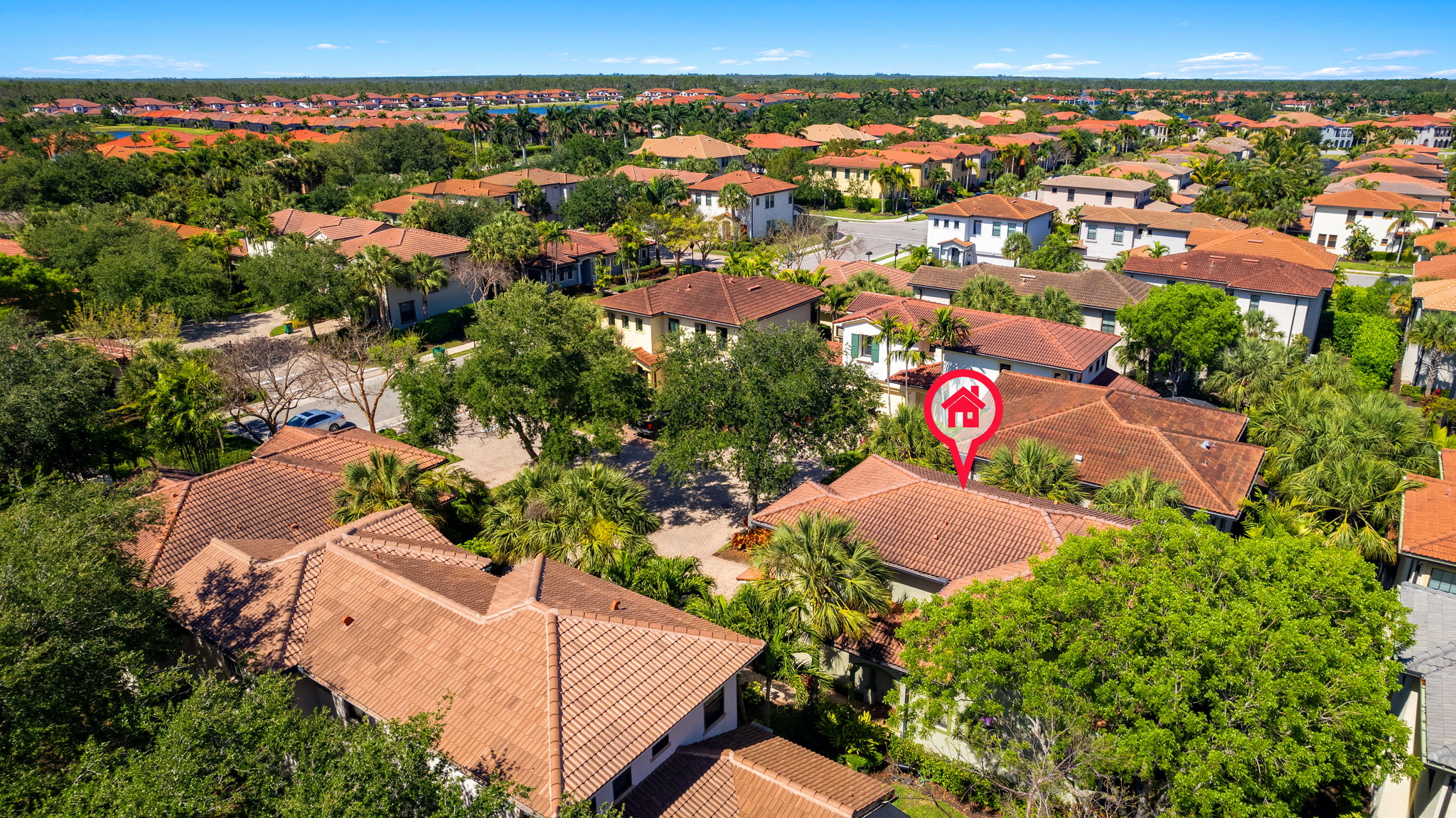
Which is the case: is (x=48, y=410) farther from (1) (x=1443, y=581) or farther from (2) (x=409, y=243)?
(1) (x=1443, y=581)

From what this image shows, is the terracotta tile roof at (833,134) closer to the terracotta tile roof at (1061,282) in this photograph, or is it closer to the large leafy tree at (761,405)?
the terracotta tile roof at (1061,282)

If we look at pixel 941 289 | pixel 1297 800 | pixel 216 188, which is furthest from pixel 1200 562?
pixel 216 188

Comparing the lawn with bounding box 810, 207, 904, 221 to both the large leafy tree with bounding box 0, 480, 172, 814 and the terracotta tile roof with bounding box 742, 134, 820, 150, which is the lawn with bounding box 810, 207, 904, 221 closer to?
the terracotta tile roof with bounding box 742, 134, 820, 150

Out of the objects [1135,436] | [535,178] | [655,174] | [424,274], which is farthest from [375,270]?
[655,174]

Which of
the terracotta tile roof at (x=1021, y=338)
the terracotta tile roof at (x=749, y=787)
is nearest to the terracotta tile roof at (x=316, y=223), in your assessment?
the terracotta tile roof at (x=1021, y=338)

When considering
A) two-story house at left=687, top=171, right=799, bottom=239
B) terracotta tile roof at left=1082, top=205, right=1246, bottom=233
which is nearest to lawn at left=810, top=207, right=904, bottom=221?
two-story house at left=687, top=171, right=799, bottom=239

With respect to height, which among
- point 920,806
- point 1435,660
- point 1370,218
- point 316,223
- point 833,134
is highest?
point 833,134
